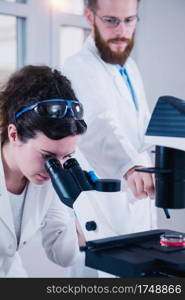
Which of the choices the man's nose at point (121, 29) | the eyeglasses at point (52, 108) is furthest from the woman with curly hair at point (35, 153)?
the man's nose at point (121, 29)

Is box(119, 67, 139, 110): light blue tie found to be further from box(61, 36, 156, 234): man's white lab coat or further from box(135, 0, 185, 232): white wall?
box(135, 0, 185, 232): white wall

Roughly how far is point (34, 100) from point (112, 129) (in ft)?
1.18

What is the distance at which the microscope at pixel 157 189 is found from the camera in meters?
0.72

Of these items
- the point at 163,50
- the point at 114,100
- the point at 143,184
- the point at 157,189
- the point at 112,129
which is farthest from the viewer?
the point at 163,50

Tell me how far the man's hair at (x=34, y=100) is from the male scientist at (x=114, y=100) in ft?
0.86

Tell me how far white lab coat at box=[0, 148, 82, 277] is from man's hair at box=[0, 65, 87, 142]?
0.42 feet

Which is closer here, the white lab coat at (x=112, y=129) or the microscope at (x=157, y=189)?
the microscope at (x=157, y=189)

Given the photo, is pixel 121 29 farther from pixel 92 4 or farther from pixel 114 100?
pixel 114 100

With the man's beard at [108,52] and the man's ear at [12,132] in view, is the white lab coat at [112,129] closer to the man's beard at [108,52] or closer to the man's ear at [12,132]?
the man's beard at [108,52]

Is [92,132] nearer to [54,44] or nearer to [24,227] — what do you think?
[24,227]

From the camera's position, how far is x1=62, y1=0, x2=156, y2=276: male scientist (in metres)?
1.34

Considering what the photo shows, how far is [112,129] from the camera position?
1.35 meters

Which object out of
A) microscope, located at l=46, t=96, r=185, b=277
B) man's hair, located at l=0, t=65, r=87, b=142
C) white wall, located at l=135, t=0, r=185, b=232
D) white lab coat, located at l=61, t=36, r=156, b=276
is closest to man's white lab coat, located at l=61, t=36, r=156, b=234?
white lab coat, located at l=61, t=36, r=156, b=276

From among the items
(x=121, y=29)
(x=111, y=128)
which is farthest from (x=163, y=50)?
(x=111, y=128)
